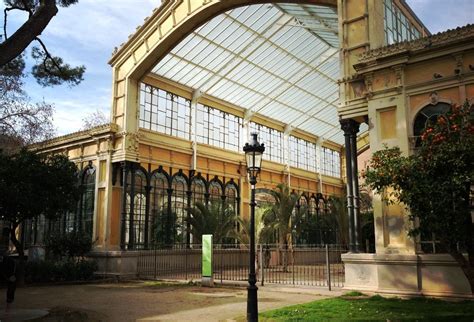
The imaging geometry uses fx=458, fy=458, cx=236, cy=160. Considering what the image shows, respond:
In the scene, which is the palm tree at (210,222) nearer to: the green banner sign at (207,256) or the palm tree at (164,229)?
the palm tree at (164,229)

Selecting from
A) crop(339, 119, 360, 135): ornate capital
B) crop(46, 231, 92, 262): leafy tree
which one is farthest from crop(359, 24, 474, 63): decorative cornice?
crop(46, 231, 92, 262): leafy tree

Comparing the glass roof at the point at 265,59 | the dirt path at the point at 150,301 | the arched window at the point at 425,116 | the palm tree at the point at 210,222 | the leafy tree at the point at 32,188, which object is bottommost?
the dirt path at the point at 150,301

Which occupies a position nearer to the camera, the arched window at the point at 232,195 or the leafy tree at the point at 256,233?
the leafy tree at the point at 256,233

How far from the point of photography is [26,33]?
8.77 meters

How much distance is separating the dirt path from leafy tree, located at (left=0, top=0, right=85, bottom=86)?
232 inches

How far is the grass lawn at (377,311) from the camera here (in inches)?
354

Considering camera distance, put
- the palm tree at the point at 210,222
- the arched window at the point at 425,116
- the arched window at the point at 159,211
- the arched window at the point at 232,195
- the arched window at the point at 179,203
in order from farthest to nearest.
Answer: the arched window at the point at 232,195
the arched window at the point at 179,203
the arched window at the point at 159,211
the palm tree at the point at 210,222
the arched window at the point at 425,116

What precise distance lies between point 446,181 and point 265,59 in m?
19.5

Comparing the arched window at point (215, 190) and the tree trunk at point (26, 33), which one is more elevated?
the tree trunk at point (26, 33)

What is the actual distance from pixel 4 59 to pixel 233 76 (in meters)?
19.9

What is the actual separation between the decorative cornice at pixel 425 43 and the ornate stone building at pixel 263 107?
0.04 metres

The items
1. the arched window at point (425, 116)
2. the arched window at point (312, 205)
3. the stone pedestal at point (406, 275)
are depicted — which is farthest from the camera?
the arched window at point (312, 205)

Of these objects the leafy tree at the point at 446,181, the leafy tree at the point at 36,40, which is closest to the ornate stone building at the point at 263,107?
the leafy tree at the point at 446,181

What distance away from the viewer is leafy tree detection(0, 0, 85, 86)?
8.52 m
